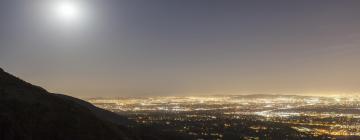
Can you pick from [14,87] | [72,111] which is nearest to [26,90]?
[14,87]

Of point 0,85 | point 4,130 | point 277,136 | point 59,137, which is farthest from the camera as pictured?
point 277,136

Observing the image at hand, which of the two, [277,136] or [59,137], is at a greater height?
[59,137]

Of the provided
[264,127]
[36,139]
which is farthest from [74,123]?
[264,127]

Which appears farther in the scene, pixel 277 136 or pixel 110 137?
pixel 277 136

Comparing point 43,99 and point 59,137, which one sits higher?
point 43,99

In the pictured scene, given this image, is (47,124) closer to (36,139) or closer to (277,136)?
(36,139)

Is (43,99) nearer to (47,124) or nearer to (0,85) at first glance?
(0,85)

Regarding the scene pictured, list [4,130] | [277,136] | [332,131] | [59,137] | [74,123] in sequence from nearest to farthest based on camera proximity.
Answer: [4,130] → [59,137] → [74,123] → [277,136] → [332,131]

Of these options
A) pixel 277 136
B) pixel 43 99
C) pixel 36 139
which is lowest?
pixel 277 136

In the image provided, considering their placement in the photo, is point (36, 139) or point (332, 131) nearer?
point (36, 139)
